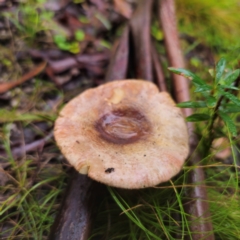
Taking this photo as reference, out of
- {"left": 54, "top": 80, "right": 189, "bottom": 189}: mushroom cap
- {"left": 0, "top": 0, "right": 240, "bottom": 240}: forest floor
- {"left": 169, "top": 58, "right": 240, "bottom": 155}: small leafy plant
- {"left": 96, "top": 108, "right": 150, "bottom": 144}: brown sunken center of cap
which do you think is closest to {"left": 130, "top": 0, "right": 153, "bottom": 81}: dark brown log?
{"left": 0, "top": 0, "right": 240, "bottom": 240}: forest floor

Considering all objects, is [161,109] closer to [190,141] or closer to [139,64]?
[190,141]

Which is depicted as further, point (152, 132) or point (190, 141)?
point (190, 141)

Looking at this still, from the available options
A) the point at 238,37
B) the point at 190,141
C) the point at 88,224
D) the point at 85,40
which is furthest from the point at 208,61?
the point at 88,224

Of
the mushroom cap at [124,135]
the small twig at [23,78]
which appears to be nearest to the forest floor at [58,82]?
the small twig at [23,78]

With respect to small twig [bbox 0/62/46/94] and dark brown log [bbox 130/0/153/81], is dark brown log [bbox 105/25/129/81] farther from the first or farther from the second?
small twig [bbox 0/62/46/94]

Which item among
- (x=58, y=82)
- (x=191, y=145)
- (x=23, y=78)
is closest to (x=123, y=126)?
(x=191, y=145)

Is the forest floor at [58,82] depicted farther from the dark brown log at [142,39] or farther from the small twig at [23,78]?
the dark brown log at [142,39]
